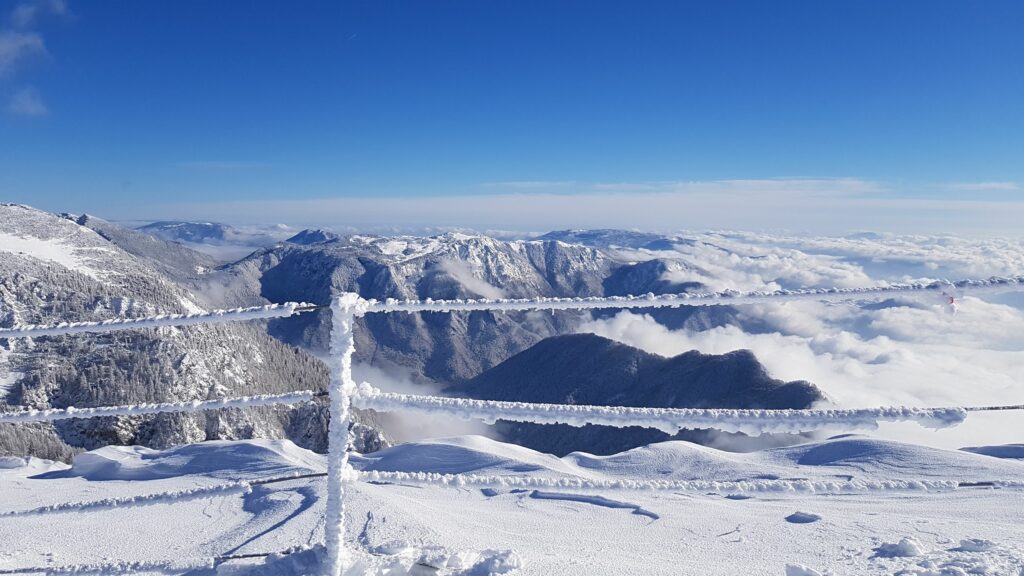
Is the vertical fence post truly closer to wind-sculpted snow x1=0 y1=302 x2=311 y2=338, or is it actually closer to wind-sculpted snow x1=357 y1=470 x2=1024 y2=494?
wind-sculpted snow x1=357 y1=470 x2=1024 y2=494

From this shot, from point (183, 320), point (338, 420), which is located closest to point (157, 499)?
point (183, 320)

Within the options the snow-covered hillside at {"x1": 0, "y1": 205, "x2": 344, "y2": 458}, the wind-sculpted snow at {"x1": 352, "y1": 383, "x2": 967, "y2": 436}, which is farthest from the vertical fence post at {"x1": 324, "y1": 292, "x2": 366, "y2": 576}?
the snow-covered hillside at {"x1": 0, "y1": 205, "x2": 344, "y2": 458}

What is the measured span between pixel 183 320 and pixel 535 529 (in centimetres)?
365

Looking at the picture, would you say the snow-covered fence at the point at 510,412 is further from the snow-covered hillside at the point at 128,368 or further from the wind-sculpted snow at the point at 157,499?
the snow-covered hillside at the point at 128,368

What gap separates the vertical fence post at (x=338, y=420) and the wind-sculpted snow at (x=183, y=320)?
0.46 meters

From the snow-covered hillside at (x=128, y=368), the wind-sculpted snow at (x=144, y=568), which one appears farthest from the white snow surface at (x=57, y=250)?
the wind-sculpted snow at (x=144, y=568)

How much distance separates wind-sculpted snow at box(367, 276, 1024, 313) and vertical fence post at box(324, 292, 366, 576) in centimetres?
18

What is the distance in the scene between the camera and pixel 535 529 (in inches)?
220

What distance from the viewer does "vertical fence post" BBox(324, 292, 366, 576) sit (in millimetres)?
3771

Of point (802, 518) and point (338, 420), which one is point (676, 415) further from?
point (802, 518)

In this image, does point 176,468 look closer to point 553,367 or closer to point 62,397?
point 62,397

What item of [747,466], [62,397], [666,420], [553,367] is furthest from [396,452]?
[553,367]

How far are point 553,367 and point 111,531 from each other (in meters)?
150

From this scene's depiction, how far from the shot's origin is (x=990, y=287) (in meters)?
4.12
